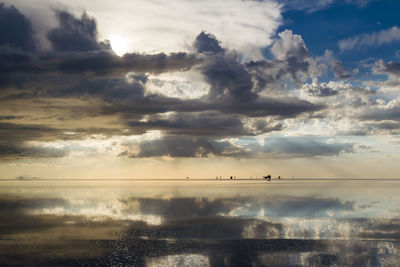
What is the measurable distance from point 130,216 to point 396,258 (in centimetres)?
4424

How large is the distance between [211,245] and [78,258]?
1357cm

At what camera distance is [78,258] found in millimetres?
35656

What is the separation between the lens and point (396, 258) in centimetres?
3481

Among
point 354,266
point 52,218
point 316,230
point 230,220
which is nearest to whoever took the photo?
point 354,266

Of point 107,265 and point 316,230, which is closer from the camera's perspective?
point 107,265

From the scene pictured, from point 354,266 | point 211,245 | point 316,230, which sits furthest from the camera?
point 316,230

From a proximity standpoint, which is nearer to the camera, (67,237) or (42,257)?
(42,257)

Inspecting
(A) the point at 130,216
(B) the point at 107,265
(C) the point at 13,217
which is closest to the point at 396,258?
(B) the point at 107,265

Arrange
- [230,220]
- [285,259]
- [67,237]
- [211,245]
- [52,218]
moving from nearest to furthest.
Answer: [285,259], [211,245], [67,237], [230,220], [52,218]

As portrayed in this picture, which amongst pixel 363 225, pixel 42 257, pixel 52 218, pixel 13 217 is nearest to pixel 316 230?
pixel 363 225

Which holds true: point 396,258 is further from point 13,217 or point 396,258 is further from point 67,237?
point 13,217

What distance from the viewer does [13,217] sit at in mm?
66875

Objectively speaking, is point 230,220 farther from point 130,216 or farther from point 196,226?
point 130,216

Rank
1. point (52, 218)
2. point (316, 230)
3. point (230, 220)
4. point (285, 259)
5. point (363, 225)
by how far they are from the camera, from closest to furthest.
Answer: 1. point (285, 259)
2. point (316, 230)
3. point (363, 225)
4. point (230, 220)
5. point (52, 218)
